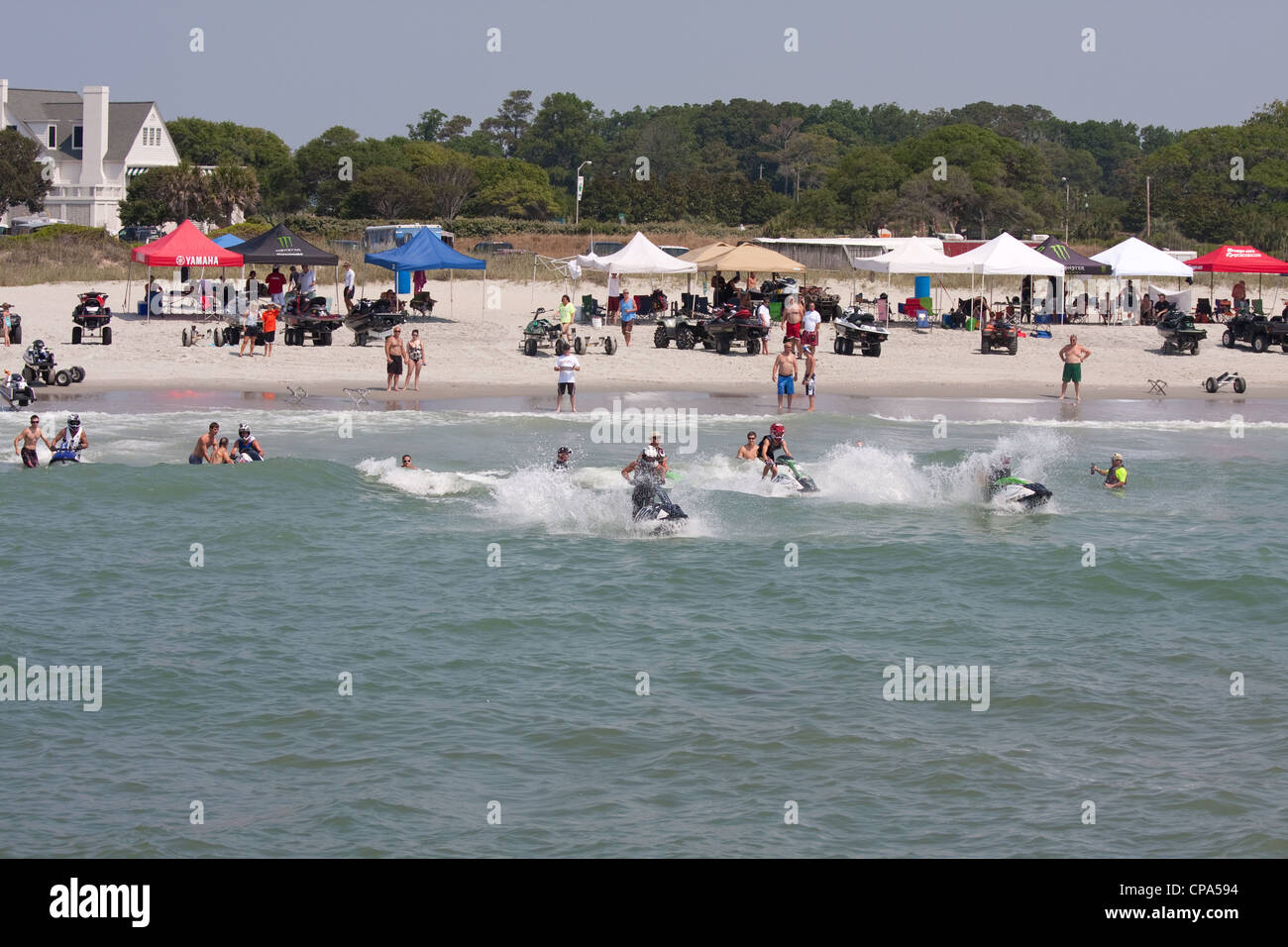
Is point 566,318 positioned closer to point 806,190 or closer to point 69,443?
point 69,443

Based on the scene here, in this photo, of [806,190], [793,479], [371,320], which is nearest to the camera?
[793,479]

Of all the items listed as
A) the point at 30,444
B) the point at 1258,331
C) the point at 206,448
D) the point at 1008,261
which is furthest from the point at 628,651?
the point at 1258,331

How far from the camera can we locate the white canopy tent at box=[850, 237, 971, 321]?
114 feet

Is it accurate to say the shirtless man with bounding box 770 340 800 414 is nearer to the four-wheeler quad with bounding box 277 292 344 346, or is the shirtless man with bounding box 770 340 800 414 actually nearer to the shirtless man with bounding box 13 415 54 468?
the four-wheeler quad with bounding box 277 292 344 346

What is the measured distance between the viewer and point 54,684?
12227 mm

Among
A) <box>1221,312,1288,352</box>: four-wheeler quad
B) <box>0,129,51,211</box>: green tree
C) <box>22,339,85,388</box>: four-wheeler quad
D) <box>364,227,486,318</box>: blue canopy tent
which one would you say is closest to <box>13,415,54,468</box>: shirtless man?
<box>22,339,85,388</box>: four-wheeler quad

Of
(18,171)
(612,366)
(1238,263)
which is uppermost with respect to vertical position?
(18,171)

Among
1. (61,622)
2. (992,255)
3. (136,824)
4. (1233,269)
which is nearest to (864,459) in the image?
(61,622)

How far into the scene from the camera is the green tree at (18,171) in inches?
→ 2874

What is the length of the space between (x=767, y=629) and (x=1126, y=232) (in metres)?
60.1

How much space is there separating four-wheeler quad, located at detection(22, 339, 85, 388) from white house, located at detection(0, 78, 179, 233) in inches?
2212

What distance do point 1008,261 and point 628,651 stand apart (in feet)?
80.6

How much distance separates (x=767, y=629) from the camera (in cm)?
1416

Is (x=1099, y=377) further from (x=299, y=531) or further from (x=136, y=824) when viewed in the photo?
(x=136, y=824)
